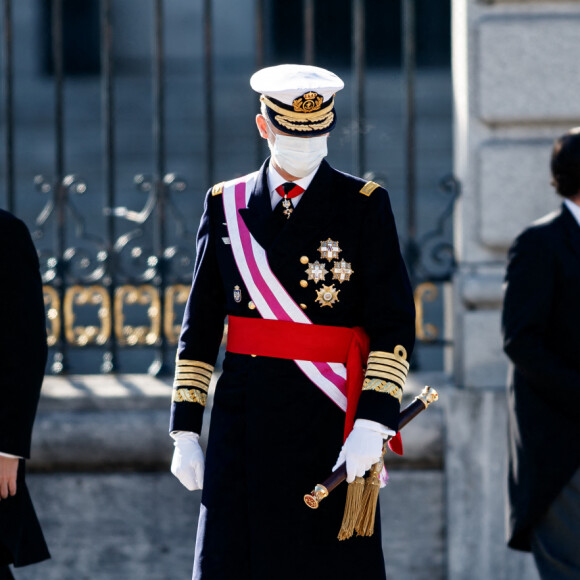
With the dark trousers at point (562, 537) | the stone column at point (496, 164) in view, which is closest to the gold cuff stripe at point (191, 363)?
the dark trousers at point (562, 537)

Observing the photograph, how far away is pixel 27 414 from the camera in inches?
136

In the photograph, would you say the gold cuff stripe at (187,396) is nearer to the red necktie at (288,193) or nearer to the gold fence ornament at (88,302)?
the red necktie at (288,193)

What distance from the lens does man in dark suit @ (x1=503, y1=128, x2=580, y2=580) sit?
3793mm

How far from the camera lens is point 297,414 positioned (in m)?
3.17

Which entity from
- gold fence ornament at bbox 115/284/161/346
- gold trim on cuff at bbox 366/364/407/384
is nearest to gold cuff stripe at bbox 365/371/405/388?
gold trim on cuff at bbox 366/364/407/384

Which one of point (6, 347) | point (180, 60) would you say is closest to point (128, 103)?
point (180, 60)

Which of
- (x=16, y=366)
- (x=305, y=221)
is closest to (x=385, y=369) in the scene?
(x=305, y=221)

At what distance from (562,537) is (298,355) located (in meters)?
1.20

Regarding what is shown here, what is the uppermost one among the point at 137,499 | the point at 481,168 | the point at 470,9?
the point at 470,9

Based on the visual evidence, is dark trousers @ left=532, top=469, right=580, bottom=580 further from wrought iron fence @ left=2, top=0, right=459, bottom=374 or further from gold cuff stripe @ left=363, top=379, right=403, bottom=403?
wrought iron fence @ left=2, top=0, right=459, bottom=374

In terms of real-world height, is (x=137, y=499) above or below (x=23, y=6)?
below

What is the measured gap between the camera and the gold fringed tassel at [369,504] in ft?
10.1

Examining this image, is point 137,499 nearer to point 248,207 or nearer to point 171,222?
point 248,207

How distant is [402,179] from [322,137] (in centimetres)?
825
